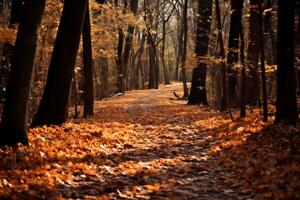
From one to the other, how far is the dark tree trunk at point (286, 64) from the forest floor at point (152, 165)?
21.1 inches

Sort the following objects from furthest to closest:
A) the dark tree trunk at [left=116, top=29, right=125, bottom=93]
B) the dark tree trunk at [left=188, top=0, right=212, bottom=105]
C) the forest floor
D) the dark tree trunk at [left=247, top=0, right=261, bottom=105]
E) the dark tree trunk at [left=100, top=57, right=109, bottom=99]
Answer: the dark tree trunk at [left=100, top=57, right=109, bottom=99]
the dark tree trunk at [left=116, top=29, right=125, bottom=93]
the dark tree trunk at [left=188, top=0, right=212, bottom=105]
the dark tree trunk at [left=247, top=0, right=261, bottom=105]
the forest floor

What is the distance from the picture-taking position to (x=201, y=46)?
21531 millimetres

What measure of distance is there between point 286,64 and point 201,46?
1205 centimetres

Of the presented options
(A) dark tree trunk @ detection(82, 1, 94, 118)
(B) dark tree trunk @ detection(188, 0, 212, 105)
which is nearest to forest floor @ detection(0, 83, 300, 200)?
(A) dark tree trunk @ detection(82, 1, 94, 118)

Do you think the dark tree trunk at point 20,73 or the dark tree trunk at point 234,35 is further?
the dark tree trunk at point 234,35

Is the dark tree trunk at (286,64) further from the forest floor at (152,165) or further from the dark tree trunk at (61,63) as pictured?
the dark tree trunk at (61,63)

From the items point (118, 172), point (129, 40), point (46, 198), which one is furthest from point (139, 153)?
point (129, 40)

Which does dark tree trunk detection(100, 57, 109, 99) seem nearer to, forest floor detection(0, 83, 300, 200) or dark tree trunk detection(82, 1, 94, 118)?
dark tree trunk detection(82, 1, 94, 118)

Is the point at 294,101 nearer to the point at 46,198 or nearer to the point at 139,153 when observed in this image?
the point at 139,153

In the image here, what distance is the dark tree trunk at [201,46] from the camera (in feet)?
69.6

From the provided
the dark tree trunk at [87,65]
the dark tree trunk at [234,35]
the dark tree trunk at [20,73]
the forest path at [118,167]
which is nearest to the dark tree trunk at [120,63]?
the dark tree trunk at [234,35]

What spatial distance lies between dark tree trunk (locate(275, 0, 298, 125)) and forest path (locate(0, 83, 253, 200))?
201 cm

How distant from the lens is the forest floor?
6125 mm

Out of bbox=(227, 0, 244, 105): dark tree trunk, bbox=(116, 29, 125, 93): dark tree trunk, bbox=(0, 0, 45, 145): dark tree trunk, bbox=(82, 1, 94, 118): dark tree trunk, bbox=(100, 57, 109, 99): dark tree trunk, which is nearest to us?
bbox=(0, 0, 45, 145): dark tree trunk
